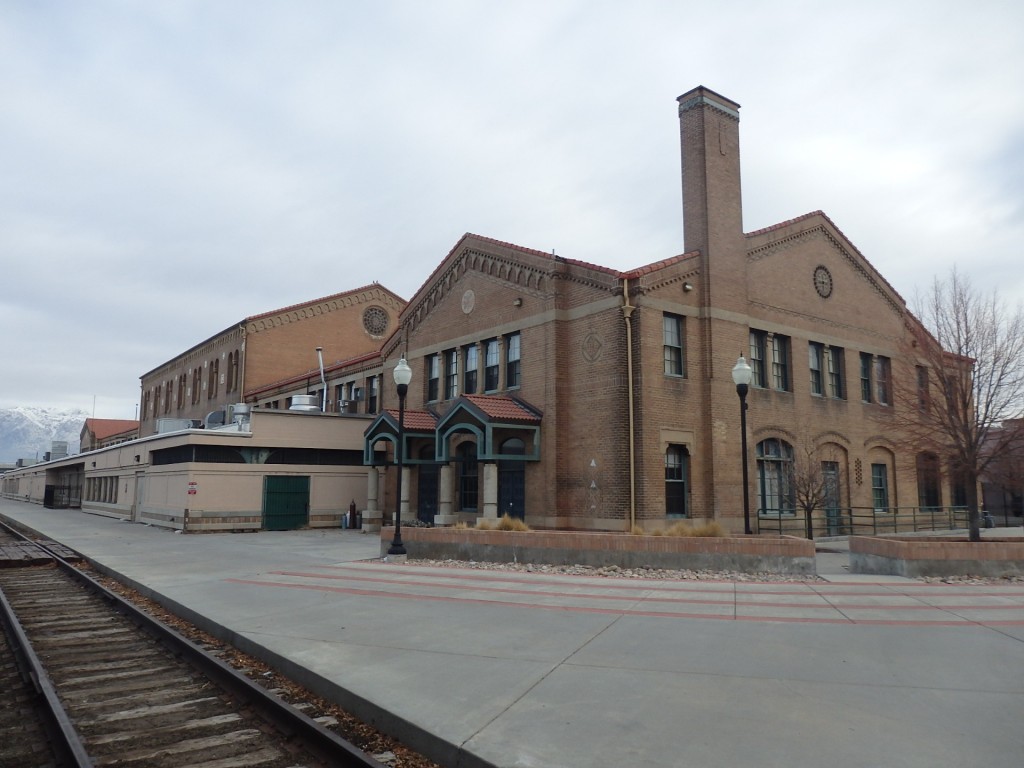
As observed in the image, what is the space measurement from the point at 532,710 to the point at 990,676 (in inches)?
179

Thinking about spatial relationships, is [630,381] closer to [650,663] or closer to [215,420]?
[650,663]

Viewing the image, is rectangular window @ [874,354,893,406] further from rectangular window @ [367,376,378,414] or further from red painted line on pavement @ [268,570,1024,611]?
rectangular window @ [367,376,378,414]

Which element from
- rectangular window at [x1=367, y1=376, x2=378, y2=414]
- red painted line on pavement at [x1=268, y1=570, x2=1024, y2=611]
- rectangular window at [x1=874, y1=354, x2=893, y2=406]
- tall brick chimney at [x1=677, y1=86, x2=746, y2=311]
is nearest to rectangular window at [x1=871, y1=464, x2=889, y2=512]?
rectangular window at [x1=874, y1=354, x2=893, y2=406]

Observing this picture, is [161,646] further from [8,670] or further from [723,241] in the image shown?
[723,241]

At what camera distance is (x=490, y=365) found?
26484mm

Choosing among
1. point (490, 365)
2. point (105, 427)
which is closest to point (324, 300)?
point (490, 365)

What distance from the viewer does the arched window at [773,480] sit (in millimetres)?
23781

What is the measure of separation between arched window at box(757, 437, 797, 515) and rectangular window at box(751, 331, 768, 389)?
1.95 m

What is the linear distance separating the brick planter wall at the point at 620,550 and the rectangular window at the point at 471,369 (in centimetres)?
1043

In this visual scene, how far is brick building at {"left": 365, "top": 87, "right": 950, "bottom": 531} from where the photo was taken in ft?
70.2

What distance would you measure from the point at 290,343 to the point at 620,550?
3634 centimetres

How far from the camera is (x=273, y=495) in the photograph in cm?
3050

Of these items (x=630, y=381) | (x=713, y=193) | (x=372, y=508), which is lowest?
(x=372, y=508)

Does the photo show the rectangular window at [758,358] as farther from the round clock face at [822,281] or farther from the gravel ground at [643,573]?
the gravel ground at [643,573]
